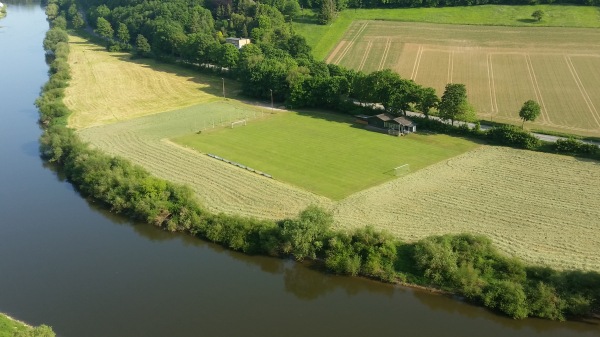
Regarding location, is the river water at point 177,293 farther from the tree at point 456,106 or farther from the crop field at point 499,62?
the crop field at point 499,62

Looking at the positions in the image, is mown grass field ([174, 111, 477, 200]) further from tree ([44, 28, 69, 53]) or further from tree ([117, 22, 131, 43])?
tree ([44, 28, 69, 53])

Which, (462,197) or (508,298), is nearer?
(508,298)

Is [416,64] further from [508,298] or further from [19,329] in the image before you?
[19,329]

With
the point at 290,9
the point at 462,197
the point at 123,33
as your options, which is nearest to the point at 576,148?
the point at 462,197

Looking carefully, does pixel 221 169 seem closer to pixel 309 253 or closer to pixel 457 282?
pixel 309 253

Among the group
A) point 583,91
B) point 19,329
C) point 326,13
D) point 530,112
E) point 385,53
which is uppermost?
point 326,13

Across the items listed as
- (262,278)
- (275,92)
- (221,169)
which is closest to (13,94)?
(275,92)
